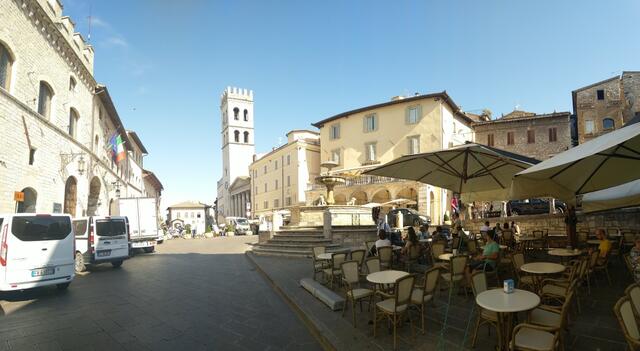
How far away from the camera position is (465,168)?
26.8 feet

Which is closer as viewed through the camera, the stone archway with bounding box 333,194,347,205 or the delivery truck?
the delivery truck

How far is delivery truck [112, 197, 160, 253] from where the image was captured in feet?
60.1

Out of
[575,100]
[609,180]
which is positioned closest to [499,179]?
[609,180]

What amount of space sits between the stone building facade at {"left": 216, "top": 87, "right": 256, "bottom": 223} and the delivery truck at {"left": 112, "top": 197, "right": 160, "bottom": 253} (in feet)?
178

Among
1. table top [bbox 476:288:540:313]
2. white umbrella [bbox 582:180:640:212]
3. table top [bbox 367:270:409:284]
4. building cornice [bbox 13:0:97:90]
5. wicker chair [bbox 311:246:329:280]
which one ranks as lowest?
wicker chair [bbox 311:246:329:280]

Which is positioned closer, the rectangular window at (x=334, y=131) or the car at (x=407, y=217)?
the car at (x=407, y=217)

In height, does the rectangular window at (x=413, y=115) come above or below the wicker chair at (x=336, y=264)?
above

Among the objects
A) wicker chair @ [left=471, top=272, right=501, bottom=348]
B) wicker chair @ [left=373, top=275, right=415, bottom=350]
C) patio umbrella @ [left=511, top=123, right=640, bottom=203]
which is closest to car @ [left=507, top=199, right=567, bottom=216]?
patio umbrella @ [left=511, top=123, right=640, bottom=203]

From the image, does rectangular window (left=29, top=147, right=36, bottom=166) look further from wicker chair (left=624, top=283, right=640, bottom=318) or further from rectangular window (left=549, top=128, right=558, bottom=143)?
rectangular window (left=549, top=128, right=558, bottom=143)

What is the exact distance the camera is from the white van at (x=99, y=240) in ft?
40.5

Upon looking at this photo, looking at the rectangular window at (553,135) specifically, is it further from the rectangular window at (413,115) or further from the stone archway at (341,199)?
the stone archway at (341,199)

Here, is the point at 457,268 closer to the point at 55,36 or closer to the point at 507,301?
the point at 507,301

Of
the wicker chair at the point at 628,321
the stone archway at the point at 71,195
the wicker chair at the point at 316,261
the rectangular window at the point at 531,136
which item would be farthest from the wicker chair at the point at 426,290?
the rectangular window at the point at 531,136

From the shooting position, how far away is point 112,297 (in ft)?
26.5
